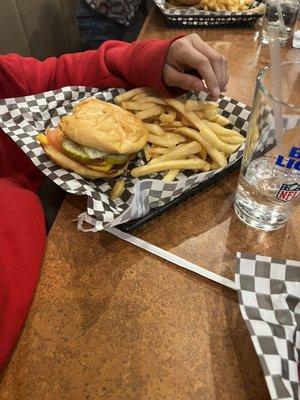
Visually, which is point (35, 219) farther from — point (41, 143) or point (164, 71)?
point (164, 71)

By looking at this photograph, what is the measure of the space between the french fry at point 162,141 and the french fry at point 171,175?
8 centimetres

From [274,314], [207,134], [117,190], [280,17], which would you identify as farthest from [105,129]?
[280,17]

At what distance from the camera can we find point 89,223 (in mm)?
800

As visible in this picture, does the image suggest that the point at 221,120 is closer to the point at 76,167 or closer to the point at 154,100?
the point at 154,100

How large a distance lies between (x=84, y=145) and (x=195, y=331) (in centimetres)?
48

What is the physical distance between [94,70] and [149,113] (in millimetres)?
285

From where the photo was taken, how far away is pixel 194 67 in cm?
97

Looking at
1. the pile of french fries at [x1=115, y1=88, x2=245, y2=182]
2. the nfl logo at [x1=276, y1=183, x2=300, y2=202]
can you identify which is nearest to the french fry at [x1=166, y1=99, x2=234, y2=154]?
the pile of french fries at [x1=115, y1=88, x2=245, y2=182]

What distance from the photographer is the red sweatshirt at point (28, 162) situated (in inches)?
25.0

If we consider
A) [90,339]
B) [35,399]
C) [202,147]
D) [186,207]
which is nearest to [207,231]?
[186,207]

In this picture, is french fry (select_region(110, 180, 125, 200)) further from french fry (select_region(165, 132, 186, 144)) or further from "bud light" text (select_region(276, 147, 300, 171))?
"bud light" text (select_region(276, 147, 300, 171))

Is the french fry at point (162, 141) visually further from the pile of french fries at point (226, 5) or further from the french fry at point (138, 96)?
the pile of french fries at point (226, 5)

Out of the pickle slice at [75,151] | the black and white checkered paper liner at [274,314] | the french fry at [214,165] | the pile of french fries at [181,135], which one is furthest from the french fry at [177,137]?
the black and white checkered paper liner at [274,314]

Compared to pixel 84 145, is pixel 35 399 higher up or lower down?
lower down
